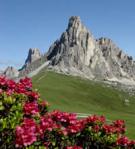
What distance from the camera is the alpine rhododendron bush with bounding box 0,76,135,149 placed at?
595 inches

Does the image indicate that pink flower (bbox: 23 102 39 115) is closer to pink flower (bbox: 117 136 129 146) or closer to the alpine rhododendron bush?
the alpine rhododendron bush

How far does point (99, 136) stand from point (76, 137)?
1043 millimetres

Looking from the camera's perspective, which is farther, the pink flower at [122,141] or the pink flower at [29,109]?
the pink flower at [122,141]

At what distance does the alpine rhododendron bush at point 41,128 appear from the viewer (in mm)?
15117

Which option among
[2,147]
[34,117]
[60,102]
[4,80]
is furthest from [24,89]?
[60,102]

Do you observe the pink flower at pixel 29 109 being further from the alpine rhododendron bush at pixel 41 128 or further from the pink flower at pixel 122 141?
the pink flower at pixel 122 141

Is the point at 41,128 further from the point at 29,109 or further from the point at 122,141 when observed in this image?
the point at 122,141

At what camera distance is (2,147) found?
1606 centimetres

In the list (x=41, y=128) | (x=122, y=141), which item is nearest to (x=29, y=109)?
(x=41, y=128)

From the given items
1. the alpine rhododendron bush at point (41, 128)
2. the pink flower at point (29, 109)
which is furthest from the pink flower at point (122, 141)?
the pink flower at point (29, 109)

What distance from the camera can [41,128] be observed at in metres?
17.5

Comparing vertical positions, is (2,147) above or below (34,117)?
below

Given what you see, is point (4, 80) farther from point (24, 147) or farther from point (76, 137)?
point (24, 147)

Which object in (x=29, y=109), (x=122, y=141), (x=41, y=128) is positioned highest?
(x=29, y=109)
